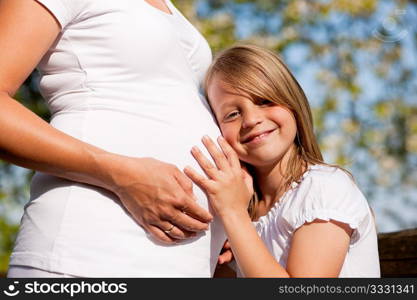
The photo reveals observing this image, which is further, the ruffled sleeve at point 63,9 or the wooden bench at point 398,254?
the wooden bench at point 398,254

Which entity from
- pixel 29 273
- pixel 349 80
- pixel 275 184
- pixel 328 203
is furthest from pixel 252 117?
pixel 349 80

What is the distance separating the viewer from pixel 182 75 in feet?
6.22

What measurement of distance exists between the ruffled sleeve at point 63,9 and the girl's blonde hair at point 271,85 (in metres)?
0.62

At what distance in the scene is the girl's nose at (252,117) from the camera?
207cm

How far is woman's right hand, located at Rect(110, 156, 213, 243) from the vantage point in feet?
5.31

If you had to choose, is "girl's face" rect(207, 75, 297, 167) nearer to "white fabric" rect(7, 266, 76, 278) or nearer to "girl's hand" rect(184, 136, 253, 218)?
"girl's hand" rect(184, 136, 253, 218)

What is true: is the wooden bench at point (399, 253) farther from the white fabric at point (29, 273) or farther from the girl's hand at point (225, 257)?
the white fabric at point (29, 273)

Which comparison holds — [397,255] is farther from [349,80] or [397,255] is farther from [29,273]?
[349,80]

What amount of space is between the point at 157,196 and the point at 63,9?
54 cm

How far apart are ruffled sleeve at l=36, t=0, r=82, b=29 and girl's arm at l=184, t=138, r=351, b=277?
508mm

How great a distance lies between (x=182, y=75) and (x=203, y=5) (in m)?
7.36

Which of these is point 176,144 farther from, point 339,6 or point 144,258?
point 339,6

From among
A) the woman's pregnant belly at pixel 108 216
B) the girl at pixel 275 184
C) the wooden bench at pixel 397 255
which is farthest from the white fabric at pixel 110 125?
the wooden bench at pixel 397 255

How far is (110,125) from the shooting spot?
5.54 ft
